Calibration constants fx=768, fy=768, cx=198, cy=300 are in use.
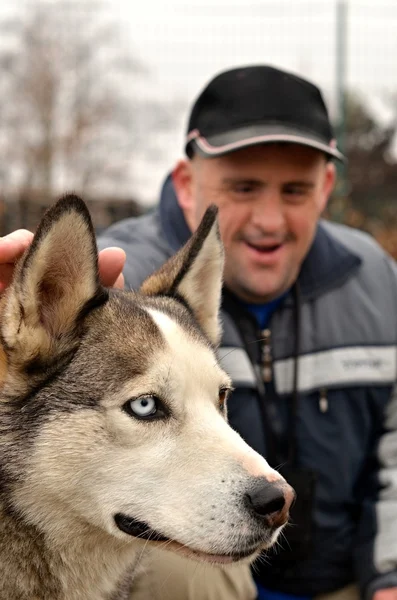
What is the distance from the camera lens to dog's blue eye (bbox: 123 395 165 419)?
242 centimetres

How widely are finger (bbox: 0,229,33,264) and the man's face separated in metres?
1.40

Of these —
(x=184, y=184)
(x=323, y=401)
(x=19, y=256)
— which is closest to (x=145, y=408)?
(x=19, y=256)

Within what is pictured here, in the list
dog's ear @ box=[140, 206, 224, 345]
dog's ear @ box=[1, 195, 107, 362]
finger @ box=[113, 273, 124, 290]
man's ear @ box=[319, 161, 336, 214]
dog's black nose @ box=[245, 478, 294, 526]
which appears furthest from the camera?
man's ear @ box=[319, 161, 336, 214]

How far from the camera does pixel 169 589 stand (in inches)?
137

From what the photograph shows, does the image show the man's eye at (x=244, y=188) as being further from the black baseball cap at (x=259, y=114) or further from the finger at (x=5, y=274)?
the finger at (x=5, y=274)

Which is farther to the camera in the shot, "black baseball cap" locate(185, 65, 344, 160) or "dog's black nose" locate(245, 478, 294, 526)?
"black baseball cap" locate(185, 65, 344, 160)

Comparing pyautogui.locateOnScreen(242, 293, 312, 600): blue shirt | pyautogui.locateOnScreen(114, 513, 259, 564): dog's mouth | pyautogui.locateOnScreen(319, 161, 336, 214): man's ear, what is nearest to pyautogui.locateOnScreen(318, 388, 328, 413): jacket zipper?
pyautogui.locateOnScreen(242, 293, 312, 600): blue shirt

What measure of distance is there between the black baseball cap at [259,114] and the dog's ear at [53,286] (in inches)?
60.0

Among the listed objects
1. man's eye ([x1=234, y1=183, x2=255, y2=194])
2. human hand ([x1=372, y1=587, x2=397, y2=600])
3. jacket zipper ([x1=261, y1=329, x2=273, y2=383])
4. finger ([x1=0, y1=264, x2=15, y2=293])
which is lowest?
human hand ([x1=372, y1=587, x2=397, y2=600])

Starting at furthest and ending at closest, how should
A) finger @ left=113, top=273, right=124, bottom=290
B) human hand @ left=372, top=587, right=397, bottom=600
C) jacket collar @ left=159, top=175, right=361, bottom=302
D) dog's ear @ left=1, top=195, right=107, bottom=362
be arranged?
jacket collar @ left=159, top=175, right=361, bottom=302 → human hand @ left=372, top=587, right=397, bottom=600 → finger @ left=113, top=273, right=124, bottom=290 → dog's ear @ left=1, top=195, right=107, bottom=362

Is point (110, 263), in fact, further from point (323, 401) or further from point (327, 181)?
point (327, 181)

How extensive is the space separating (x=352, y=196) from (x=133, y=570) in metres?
15.8

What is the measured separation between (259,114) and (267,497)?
2.25 metres

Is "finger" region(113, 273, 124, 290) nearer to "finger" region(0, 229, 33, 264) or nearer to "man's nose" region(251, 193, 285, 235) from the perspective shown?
"finger" region(0, 229, 33, 264)
